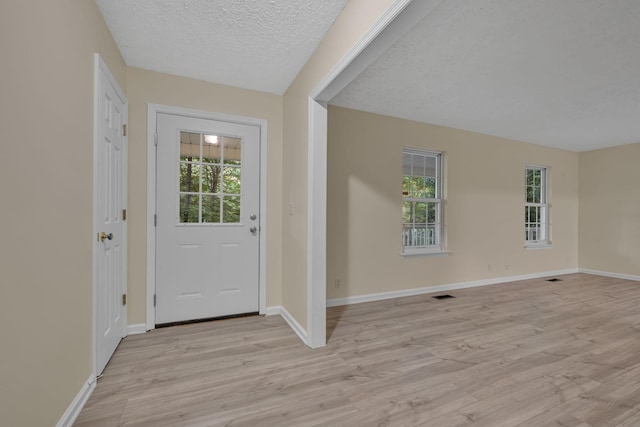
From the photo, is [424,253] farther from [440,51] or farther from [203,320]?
[203,320]

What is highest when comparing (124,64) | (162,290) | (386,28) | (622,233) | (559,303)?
(124,64)

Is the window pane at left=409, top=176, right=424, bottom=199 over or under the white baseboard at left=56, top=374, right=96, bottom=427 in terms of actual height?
over

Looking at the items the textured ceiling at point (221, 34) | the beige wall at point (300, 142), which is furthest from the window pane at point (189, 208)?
the textured ceiling at point (221, 34)

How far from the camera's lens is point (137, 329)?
2.57 metres

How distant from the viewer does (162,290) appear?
2689 mm

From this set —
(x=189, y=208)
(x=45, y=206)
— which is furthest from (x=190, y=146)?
(x=45, y=206)

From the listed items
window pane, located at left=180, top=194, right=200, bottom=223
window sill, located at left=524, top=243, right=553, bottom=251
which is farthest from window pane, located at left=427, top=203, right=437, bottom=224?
window pane, located at left=180, top=194, right=200, bottom=223

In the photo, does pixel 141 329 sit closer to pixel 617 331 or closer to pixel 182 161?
pixel 182 161

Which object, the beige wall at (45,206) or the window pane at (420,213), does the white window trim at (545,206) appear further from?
the beige wall at (45,206)

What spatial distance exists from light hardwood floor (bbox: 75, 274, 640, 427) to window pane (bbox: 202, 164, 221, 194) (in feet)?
4.56

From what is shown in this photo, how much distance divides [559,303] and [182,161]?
494 centimetres

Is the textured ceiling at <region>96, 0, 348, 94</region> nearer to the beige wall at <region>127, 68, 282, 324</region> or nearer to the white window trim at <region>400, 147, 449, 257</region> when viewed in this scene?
the beige wall at <region>127, 68, 282, 324</region>

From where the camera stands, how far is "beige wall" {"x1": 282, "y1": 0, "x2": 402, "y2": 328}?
182 centimetres

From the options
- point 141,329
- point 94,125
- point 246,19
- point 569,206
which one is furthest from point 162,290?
point 569,206
